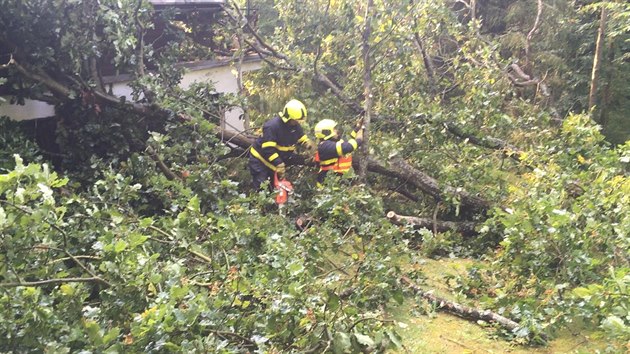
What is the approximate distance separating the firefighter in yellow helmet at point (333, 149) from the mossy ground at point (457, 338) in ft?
7.58

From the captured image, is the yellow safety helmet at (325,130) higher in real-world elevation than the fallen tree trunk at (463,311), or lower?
higher

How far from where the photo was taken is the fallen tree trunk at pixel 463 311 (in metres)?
3.66

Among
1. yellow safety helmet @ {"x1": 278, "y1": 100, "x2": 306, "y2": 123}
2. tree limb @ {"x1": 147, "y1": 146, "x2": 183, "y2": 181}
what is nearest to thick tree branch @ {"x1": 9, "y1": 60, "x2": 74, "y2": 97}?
tree limb @ {"x1": 147, "y1": 146, "x2": 183, "y2": 181}

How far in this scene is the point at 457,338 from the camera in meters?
3.60

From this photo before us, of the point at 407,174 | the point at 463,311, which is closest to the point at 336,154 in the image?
the point at 407,174

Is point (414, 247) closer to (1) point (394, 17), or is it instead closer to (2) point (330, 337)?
(1) point (394, 17)

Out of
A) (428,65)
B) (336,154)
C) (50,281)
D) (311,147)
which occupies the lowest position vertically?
(311,147)

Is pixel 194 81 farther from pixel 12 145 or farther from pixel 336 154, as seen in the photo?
pixel 12 145

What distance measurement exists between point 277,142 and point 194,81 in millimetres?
1576

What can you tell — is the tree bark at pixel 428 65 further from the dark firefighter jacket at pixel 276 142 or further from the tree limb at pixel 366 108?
the dark firefighter jacket at pixel 276 142

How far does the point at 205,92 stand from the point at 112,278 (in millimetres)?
4222

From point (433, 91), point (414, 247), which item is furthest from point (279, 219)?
point (433, 91)

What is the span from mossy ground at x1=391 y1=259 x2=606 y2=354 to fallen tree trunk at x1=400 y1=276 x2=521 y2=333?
57mm

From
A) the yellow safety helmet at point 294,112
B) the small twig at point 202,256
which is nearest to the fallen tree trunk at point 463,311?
the small twig at point 202,256
